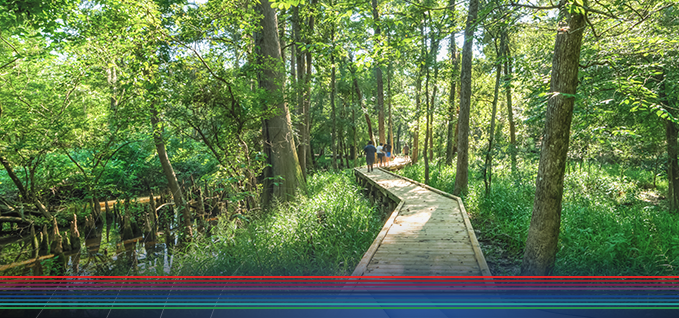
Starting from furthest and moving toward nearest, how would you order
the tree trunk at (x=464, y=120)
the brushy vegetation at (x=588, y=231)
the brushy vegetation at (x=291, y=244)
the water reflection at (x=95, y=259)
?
the tree trunk at (x=464, y=120), the water reflection at (x=95, y=259), the brushy vegetation at (x=291, y=244), the brushy vegetation at (x=588, y=231)

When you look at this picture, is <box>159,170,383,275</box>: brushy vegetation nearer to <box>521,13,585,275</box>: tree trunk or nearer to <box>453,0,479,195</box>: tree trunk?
<box>521,13,585,275</box>: tree trunk

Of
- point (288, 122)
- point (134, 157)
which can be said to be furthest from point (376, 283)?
point (134, 157)

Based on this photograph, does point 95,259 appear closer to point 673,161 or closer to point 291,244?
point 291,244

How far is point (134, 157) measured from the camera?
15570 millimetres

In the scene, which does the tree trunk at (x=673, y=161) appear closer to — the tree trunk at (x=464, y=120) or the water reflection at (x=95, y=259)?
the tree trunk at (x=464, y=120)

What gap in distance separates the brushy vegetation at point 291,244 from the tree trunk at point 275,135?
2.83 feet

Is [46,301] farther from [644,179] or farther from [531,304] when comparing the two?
[644,179]

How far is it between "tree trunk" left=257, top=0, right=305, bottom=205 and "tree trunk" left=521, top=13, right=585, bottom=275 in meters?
6.17

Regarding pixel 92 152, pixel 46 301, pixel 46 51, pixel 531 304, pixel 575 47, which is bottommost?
pixel 46 301

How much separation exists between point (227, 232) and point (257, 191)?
1.78m

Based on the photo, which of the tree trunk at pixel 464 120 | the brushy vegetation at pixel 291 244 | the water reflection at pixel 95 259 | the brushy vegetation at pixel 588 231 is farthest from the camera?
the tree trunk at pixel 464 120

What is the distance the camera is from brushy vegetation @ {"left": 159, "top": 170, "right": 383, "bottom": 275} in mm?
4848

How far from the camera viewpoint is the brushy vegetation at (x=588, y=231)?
4469 mm

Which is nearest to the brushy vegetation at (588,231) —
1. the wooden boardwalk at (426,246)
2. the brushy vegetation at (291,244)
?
the wooden boardwalk at (426,246)
